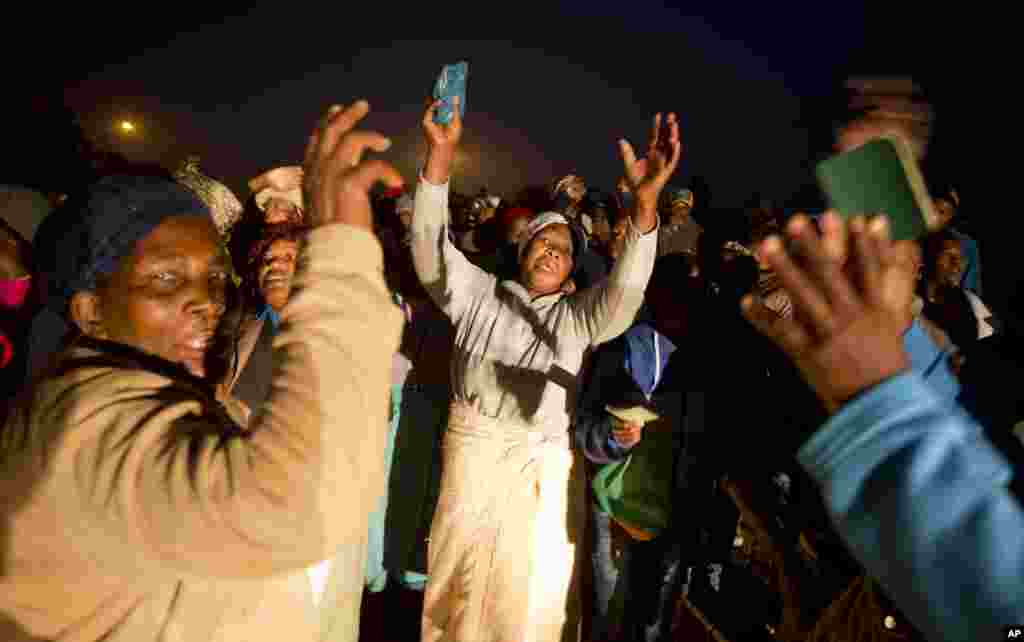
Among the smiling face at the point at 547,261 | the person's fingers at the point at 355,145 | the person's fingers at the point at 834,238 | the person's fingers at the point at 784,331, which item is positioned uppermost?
the smiling face at the point at 547,261

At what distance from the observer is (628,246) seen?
8.87 ft

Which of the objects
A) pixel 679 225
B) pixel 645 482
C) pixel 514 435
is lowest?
pixel 645 482

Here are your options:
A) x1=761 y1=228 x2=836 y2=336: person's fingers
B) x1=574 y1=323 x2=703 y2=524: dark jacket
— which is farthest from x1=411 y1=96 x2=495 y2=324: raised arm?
x1=761 y1=228 x2=836 y2=336: person's fingers

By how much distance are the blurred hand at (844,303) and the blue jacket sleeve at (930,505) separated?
0.04 m

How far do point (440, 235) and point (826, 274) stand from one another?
7.98ft

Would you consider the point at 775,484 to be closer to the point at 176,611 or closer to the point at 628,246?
the point at 628,246

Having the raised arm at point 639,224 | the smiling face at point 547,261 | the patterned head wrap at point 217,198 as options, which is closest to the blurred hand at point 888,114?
the raised arm at point 639,224

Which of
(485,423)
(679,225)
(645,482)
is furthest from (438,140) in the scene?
(679,225)

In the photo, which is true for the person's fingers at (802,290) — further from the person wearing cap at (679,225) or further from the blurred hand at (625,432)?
the person wearing cap at (679,225)

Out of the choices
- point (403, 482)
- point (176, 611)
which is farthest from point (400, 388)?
point (176, 611)

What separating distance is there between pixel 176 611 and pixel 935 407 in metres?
1.33

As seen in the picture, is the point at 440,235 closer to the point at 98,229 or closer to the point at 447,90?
the point at 447,90

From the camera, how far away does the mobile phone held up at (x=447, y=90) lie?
281cm

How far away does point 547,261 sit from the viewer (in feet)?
10.4
